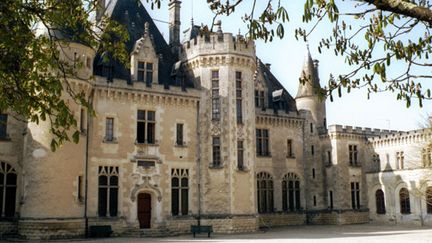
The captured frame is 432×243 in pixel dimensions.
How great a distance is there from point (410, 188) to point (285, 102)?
34.1 ft

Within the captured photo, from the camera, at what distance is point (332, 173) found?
34375 mm

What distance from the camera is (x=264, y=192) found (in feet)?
103

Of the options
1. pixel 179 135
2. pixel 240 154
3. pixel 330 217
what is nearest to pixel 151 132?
pixel 179 135

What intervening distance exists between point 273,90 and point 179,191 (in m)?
12.5

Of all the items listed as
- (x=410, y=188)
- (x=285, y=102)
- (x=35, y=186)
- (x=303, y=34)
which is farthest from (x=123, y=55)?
(x=410, y=188)

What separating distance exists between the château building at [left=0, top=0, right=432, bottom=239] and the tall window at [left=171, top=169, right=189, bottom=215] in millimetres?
55

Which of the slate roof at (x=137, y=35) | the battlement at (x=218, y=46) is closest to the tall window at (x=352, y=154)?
the battlement at (x=218, y=46)

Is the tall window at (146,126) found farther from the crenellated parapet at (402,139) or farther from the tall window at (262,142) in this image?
the crenellated parapet at (402,139)

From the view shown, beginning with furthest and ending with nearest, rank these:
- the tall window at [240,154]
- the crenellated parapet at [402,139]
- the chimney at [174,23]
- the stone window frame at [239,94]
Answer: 1. the crenellated parapet at [402,139]
2. the chimney at [174,23]
3. the stone window frame at [239,94]
4. the tall window at [240,154]

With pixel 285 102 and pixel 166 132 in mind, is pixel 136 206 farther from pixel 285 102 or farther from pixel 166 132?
pixel 285 102

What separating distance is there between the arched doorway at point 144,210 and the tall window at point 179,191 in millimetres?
1301

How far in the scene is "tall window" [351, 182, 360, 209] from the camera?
34875 mm

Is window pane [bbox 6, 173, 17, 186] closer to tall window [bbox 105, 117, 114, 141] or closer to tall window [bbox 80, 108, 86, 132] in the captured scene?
tall window [bbox 80, 108, 86, 132]

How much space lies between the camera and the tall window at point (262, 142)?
3162cm
